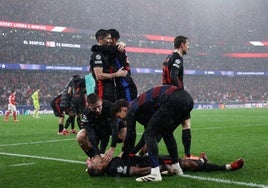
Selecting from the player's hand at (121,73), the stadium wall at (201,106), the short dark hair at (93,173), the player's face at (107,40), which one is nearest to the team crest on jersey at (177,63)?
the player's hand at (121,73)

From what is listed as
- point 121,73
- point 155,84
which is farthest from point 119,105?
point 155,84

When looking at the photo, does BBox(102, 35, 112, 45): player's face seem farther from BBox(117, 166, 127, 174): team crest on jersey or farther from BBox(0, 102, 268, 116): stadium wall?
BBox(0, 102, 268, 116): stadium wall

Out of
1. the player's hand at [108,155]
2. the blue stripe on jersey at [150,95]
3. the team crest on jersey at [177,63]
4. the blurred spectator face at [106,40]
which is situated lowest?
the player's hand at [108,155]

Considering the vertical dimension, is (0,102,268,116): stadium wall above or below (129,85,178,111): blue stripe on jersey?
below

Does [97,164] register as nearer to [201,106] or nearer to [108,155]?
[108,155]

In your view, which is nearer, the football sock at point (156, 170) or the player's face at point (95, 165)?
the football sock at point (156, 170)

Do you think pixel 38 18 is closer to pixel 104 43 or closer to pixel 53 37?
pixel 53 37

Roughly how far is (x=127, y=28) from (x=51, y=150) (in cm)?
4711

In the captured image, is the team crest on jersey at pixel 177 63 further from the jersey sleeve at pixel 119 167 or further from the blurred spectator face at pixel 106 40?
the jersey sleeve at pixel 119 167

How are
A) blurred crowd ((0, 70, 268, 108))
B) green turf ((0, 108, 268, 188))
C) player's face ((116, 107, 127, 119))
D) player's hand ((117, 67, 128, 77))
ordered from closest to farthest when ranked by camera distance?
1. green turf ((0, 108, 268, 188))
2. player's face ((116, 107, 127, 119))
3. player's hand ((117, 67, 128, 77))
4. blurred crowd ((0, 70, 268, 108))

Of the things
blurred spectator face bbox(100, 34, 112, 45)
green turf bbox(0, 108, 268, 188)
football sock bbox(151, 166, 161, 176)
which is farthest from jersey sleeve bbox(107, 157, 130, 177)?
blurred spectator face bbox(100, 34, 112, 45)

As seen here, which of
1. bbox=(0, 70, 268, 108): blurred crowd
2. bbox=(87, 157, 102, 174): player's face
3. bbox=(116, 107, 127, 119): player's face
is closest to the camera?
bbox=(116, 107, 127, 119): player's face

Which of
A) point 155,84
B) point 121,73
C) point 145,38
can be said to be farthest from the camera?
point 145,38

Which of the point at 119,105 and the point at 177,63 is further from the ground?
the point at 177,63
